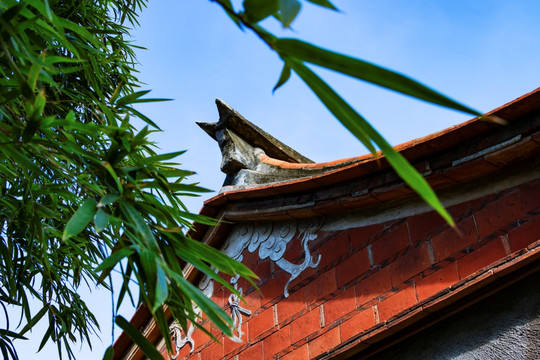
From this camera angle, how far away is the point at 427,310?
2.75 meters

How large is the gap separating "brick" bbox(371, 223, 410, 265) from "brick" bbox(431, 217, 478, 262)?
0.18 meters

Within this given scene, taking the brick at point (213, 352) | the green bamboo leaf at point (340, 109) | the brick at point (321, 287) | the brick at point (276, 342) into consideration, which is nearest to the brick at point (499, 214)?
the brick at point (321, 287)

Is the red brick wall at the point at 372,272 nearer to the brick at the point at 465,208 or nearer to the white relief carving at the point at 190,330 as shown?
the brick at the point at 465,208

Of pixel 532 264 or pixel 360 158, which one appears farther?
pixel 360 158

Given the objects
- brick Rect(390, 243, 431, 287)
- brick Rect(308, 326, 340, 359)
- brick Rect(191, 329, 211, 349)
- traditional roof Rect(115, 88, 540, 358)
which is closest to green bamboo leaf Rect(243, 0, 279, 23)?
traditional roof Rect(115, 88, 540, 358)

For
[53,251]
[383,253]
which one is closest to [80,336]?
[53,251]

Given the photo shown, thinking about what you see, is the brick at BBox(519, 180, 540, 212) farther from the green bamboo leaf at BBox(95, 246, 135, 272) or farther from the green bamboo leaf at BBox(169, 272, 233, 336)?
the green bamboo leaf at BBox(95, 246, 135, 272)

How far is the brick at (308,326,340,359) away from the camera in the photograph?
132 inches

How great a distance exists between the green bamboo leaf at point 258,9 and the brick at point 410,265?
6.60 ft

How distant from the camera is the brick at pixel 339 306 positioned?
3.37 m

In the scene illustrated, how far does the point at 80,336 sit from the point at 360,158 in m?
1.90

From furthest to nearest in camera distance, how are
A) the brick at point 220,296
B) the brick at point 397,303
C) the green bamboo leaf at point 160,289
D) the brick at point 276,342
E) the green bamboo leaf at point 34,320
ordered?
the brick at point 220,296
the brick at point 276,342
the green bamboo leaf at point 34,320
the brick at point 397,303
the green bamboo leaf at point 160,289

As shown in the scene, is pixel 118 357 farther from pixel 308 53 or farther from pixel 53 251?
pixel 308 53

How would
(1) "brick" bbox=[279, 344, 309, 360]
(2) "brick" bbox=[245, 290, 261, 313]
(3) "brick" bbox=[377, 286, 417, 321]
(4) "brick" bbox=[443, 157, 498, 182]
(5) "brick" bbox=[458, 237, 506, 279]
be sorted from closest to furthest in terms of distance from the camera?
(5) "brick" bbox=[458, 237, 506, 279], (4) "brick" bbox=[443, 157, 498, 182], (3) "brick" bbox=[377, 286, 417, 321], (1) "brick" bbox=[279, 344, 309, 360], (2) "brick" bbox=[245, 290, 261, 313]
